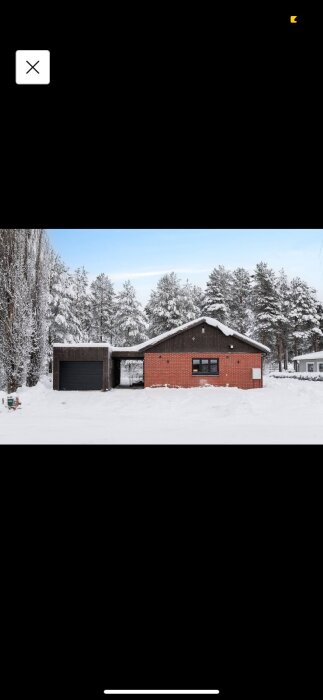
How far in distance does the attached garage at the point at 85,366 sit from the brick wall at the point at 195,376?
163cm

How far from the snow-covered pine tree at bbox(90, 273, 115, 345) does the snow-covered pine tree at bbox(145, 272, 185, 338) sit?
1.78 meters

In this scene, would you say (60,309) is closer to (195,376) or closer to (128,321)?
(128,321)

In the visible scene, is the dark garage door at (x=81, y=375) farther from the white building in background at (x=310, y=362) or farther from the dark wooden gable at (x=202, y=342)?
the white building in background at (x=310, y=362)

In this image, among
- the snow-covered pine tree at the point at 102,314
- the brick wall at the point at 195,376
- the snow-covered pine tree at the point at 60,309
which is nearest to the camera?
the brick wall at the point at 195,376

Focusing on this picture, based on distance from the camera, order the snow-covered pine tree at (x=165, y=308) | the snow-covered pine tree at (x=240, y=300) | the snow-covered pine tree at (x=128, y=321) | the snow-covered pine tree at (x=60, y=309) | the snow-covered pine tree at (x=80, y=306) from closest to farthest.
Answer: the snow-covered pine tree at (x=60, y=309)
the snow-covered pine tree at (x=80, y=306)
the snow-covered pine tree at (x=128, y=321)
the snow-covered pine tree at (x=165, y=308)
the snow-covered pine tree at (x=240, y=300)

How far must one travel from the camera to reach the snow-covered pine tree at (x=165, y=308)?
16.9 metres
